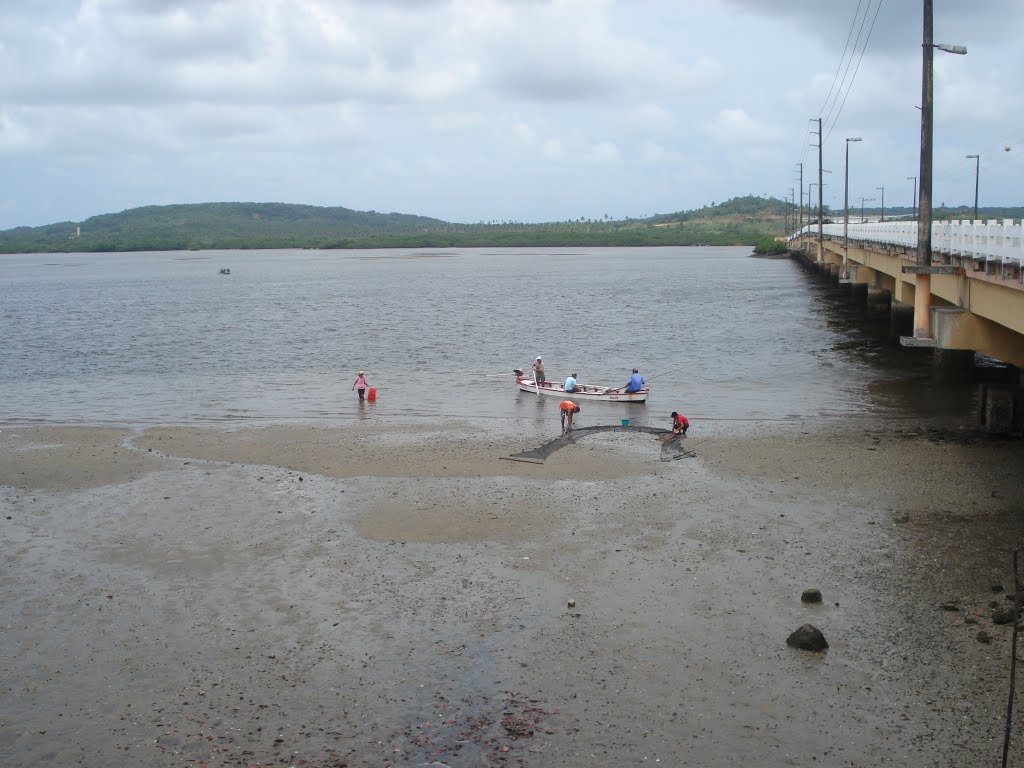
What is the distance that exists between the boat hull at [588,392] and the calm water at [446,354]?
0.42 metres

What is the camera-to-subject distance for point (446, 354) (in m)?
49.2

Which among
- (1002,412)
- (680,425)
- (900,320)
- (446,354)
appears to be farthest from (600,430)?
(900,320)

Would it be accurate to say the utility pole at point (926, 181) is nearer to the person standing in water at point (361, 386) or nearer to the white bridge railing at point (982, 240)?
the white bridge railing at point (982, 240)

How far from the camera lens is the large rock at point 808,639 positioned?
41.1 ft

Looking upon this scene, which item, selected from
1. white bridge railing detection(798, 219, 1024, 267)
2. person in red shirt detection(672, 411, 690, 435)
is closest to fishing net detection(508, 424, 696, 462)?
person in red shirt detection(672, 411, 690, 435)

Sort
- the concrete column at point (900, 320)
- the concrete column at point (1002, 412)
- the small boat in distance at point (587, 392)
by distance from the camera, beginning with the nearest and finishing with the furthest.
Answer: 1. the concrete column at point (1002, 412)
2. the small boat in distance at point (587, 392)
3. the concrete column at point (900, 320)

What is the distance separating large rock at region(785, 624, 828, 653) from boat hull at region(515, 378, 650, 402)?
1973cm

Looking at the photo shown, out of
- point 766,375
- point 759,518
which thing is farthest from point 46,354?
point 759,518

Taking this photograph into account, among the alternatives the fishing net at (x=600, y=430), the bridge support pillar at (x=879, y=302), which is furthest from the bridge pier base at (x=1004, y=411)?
the bridge support pillar at (x=879, y=302)

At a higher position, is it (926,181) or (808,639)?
(926,181)

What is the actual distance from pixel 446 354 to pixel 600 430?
23039 mm

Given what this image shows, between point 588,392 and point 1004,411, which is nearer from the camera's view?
point 1004,411

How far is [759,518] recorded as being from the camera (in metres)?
18.2

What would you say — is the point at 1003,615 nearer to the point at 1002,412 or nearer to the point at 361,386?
the point at 1002,412
